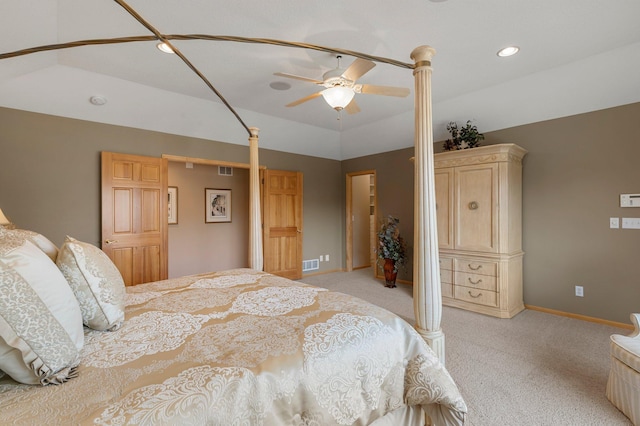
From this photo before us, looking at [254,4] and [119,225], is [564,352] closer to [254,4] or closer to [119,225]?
[254,4]

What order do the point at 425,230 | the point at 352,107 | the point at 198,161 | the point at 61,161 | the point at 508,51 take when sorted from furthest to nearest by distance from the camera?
the point at 198,161
the point at 61,161
the point at 352,107
the point at 508,51
the point at 425,230

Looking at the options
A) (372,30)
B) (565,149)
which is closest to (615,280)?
(565,149)

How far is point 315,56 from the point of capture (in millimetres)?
3004

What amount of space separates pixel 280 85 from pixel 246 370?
3.49 meters

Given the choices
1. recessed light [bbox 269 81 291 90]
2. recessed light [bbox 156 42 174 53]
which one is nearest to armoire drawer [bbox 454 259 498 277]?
recessed light [bbox 269 81 291 90]

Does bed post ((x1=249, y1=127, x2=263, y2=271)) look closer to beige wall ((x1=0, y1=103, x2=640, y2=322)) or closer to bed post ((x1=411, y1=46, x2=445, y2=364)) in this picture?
→ bed post ((x1=411, y1=46, x2=445, y2=364))

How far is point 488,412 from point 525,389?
0.46 metres

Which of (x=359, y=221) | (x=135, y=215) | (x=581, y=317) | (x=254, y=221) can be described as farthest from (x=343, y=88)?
(x=359, y=221)

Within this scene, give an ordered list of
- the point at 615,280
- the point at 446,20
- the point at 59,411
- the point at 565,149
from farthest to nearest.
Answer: the point at 565,149 → the point at 615,280 → the point at 446,20 → the point at 59,411

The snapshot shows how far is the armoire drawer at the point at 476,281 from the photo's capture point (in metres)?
3.52

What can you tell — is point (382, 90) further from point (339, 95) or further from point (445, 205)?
point (445, 205)

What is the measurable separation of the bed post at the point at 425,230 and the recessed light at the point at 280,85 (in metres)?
2.29

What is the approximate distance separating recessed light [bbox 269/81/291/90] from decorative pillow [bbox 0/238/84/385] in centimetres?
317

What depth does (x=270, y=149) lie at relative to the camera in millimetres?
5215
